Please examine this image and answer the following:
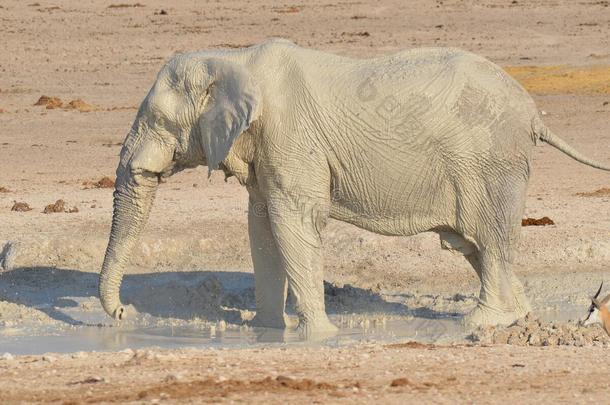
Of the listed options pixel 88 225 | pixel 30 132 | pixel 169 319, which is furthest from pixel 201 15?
pixel 169 319

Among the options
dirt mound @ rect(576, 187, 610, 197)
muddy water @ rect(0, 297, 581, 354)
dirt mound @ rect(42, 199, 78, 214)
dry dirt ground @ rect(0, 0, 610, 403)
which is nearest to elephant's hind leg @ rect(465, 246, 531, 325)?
muddy water @ rect(0, 297, 581, 354)

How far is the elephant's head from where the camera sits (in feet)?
34.8

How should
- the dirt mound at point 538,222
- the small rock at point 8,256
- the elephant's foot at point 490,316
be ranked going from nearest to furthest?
the elephant's foot at point 490,316
the small rock at point 8,256
the dirt mound at point 538,222

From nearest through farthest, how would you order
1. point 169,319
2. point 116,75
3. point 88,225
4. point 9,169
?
1. point 169,319
2. point 88,225
3. point 9,169
4. point 116,75

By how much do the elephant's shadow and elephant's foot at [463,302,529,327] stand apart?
704 mm

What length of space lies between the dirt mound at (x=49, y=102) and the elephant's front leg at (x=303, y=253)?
41.5 ft

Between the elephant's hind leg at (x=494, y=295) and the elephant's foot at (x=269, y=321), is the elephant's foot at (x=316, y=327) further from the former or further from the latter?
the elephant's hind leg at (x=494, y=295)

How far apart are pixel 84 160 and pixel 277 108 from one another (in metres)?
8.92

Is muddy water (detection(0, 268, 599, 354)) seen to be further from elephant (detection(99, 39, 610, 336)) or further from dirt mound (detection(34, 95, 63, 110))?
dirt mound (detection(34, 95, 63, 110))

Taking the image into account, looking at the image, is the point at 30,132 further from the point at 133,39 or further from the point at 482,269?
the point at 482,269

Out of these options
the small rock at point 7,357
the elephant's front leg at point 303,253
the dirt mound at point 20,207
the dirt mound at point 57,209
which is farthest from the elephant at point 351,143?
the dirt mound at point 20,207

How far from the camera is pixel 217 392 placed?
26.2ft

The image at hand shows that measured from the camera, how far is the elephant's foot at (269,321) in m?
11.3

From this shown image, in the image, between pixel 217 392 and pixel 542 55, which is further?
pixel 542 55
